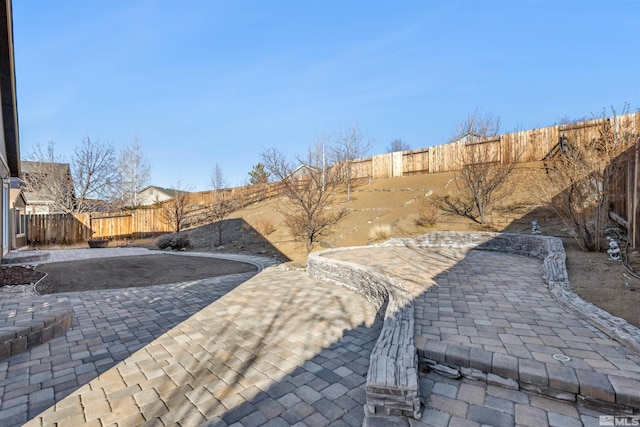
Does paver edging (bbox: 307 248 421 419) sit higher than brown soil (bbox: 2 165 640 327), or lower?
lower

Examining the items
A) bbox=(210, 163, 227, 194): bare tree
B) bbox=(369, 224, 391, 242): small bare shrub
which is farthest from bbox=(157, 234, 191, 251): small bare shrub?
bbox=(210, 163, 227, 194): bare tree

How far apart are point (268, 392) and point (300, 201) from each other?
724 centimetres

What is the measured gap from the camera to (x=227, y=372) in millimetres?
2826

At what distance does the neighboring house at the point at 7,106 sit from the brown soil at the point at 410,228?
4.87 meters

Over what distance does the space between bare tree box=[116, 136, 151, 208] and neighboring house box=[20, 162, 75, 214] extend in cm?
471

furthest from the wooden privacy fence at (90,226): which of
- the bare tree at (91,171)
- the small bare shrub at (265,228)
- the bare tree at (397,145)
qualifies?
the bare tree at (397,145)

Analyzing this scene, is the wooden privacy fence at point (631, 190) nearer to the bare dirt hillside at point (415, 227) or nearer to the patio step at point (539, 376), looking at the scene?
the bare dirt hillside at point (415, 227)

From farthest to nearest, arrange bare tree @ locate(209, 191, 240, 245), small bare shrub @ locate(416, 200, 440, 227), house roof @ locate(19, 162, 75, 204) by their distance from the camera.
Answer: house roof @ locate(19, 162, 75, 204) → bare tree @ locate(209, 191, 240, 245) → small bare shrub @ locate(416, 200, 440, 227)

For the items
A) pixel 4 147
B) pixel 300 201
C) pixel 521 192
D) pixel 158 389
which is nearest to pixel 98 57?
pixel 4 147

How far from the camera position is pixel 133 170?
83.8 ft

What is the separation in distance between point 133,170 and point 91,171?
5865 mm

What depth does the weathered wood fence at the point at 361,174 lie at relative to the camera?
15156mm

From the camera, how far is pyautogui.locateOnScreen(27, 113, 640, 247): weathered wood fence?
15.2 metres

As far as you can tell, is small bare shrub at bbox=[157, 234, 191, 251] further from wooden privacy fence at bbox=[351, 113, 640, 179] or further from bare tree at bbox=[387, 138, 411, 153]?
bare tree at bbox=[387, 138, 411, 153]
